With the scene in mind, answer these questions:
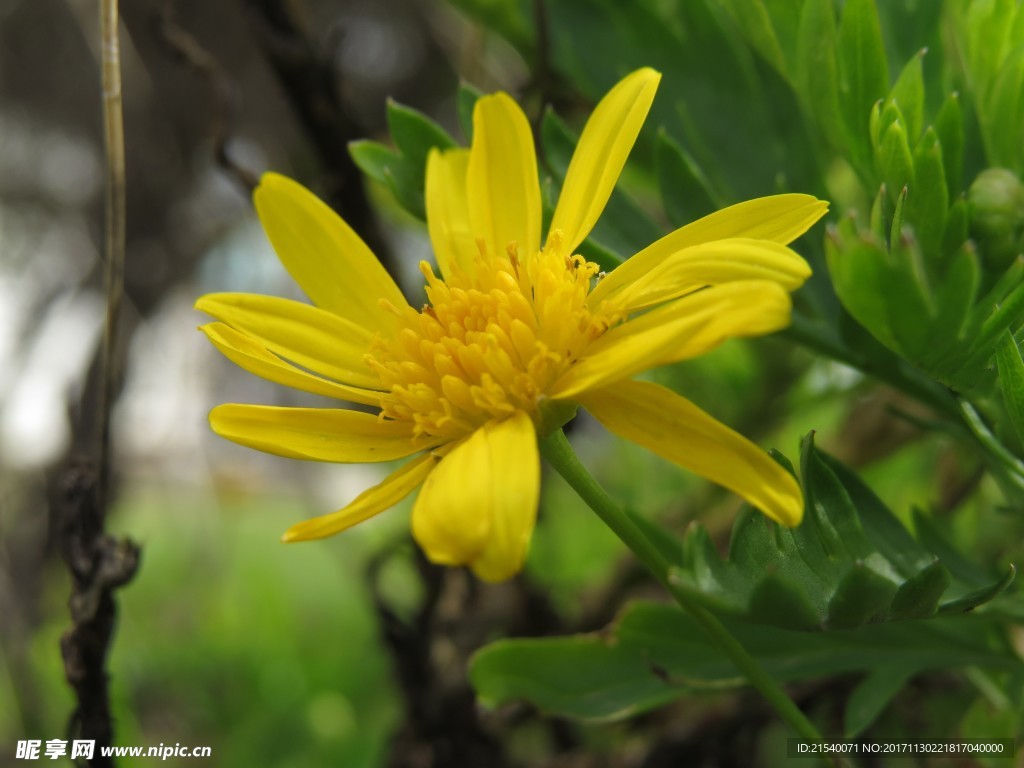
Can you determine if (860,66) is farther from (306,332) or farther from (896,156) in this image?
(306,332)

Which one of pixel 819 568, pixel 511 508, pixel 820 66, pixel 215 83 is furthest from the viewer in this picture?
pixel 215 83

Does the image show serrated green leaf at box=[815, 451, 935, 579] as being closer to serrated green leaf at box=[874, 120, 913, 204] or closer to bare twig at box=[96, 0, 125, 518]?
serrated green leaf at box=[874, 120, 913, 204]

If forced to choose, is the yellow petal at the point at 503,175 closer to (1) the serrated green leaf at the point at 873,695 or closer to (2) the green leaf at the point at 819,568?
(2) the green leaf at the point at 819,568

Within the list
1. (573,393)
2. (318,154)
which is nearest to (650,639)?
(573,393)

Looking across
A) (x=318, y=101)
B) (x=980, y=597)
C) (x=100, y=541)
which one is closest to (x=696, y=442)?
(x=980, y=597)

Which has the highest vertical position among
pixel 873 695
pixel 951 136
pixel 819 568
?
pixel 951 136

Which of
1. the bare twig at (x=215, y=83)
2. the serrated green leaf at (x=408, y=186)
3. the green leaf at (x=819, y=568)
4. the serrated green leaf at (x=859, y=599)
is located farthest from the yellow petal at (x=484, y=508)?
the bare twig at (x=215, y=83)
